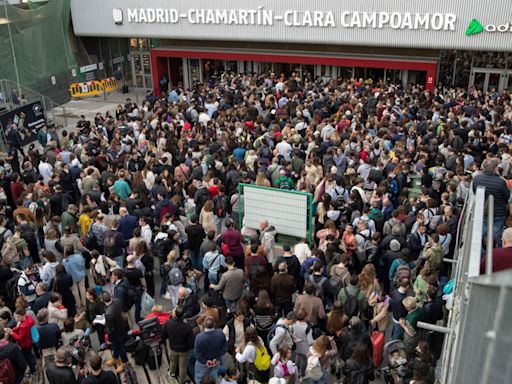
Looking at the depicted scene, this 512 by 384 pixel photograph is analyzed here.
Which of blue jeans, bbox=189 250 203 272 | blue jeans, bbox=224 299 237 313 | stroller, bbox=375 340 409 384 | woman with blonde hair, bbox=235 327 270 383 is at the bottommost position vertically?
blue jeans, bbox=189 250 203 272

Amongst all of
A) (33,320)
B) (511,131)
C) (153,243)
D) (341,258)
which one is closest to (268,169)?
(153,243)

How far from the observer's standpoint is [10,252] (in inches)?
346

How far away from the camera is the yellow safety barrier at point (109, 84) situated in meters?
25.8

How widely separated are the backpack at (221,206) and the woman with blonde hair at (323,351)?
3939 millimetres

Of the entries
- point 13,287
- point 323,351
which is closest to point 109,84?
point 13,287

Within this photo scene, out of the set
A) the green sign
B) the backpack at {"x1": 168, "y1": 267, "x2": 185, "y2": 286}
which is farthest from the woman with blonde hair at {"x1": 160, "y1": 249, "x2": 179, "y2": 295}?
the green sign

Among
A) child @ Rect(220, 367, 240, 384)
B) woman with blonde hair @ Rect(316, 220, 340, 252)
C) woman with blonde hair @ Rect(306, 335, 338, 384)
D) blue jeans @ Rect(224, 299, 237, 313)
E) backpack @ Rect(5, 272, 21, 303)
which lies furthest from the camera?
woman with blonde hair @ Rect(316, 220, 340, 252)

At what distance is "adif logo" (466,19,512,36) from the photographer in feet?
64.5

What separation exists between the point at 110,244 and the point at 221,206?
2.37m

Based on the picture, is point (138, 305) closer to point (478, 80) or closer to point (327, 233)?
point (327, 233)

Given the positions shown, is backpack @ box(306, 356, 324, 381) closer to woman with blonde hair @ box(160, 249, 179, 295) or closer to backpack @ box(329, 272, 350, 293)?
backpack @ box(329, 272, 350, 293)

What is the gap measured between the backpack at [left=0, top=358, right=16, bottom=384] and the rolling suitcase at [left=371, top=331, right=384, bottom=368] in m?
4.54

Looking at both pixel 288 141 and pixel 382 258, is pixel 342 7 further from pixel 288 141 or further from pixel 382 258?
pixel 382 258

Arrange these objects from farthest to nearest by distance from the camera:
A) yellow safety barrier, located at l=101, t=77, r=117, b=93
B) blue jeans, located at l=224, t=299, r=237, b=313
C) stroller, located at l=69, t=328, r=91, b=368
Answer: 1. yellow safety barrier, located at l=101, t=77, r=117, b=93
2. blue jeans, located at l=224, t=299, r=237, b=313
3. stroller, located at l=69, t=328, r=91, b=368
